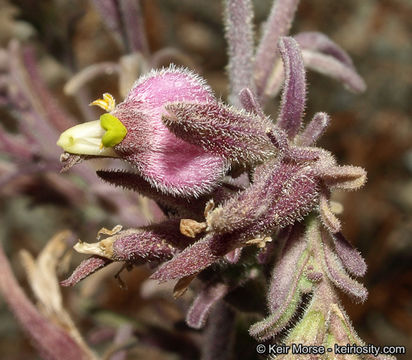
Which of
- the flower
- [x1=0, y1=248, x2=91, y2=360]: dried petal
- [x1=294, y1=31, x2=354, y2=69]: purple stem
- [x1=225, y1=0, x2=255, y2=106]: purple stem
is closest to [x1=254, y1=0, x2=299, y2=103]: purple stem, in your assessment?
[x1=225, y1=0, x2=255, y2=106]: purple stem

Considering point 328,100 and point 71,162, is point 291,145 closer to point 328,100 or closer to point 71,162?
point 71,162

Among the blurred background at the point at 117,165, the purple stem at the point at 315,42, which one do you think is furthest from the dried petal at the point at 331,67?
the blurred background at the point at 117,165

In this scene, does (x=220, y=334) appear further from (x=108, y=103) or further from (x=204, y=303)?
(x=108, y=103)

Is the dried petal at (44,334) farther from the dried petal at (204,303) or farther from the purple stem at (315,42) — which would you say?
the purple stem at (315,42)

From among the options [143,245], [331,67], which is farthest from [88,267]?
[331,67]

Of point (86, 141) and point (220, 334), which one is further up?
point (86, 141)

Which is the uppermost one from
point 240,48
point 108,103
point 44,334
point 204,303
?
point 108,103
